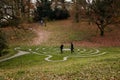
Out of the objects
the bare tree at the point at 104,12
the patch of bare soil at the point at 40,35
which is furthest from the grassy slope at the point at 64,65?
the bare tree at the point at 104,12

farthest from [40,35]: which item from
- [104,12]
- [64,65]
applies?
[64,65]

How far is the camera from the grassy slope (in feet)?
54.5

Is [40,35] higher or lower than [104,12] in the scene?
lower

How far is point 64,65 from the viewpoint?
2461 cm

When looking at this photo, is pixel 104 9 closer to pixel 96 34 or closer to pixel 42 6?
pixel 96 34

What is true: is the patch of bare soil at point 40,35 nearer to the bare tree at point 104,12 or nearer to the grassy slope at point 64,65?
the grassy slope at point 64,65

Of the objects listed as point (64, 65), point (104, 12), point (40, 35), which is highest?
point (104, 12)

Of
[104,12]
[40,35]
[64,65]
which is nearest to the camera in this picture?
[64,65]

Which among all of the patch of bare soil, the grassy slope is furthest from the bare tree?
the patch of bare soil

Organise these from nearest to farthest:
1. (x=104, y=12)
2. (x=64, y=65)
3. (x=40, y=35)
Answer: (x=64, y=65), (x=104, y=12), (x=40, y=35)

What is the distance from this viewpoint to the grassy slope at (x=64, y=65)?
54.5 ft

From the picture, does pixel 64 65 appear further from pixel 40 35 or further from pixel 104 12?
pixel 40 35

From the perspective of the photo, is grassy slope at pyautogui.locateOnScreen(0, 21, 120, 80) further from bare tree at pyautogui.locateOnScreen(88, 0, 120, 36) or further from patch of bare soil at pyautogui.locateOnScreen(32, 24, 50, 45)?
bare tree at pyautogui.locateOnScreen(88, 0, 120, 36)

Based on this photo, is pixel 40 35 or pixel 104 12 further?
pixel 40 35
